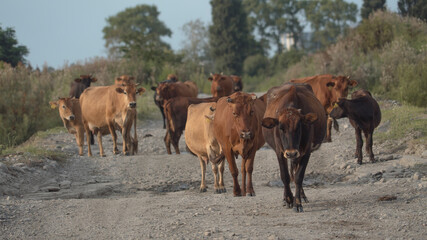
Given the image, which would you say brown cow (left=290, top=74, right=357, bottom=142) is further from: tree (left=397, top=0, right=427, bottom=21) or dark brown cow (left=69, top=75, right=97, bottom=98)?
tree (left=397, top=0, right=427, bottom=21)

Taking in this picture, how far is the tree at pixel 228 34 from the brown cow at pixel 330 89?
44471 millimetres

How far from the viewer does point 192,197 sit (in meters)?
10.3

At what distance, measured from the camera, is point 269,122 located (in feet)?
28.0

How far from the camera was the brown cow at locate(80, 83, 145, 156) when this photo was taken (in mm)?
16547

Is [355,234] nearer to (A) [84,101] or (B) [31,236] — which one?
(B) [31,236]

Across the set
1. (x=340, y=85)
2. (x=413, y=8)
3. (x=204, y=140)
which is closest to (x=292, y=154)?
(x=204, y=140)

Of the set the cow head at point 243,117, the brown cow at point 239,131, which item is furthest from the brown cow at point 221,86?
the cow head at point 243,117

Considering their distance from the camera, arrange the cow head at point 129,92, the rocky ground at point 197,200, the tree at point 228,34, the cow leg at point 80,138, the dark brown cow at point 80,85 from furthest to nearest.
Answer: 1. the tree at point 228,34
2. the dark brown cow at point 80,85
3. the cow leg at point 80,138
4. the cow head at point 129,92
5. the rocky ground at point 197,200

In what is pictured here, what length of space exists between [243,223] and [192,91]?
14.6 m

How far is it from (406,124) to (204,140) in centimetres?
644

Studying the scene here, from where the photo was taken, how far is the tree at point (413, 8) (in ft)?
115

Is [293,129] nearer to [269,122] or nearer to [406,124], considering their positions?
[269,122]

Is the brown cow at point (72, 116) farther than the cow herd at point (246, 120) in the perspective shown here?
Yes

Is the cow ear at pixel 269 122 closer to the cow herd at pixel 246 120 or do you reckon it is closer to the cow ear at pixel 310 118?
the cow herd at pixel 246 120
